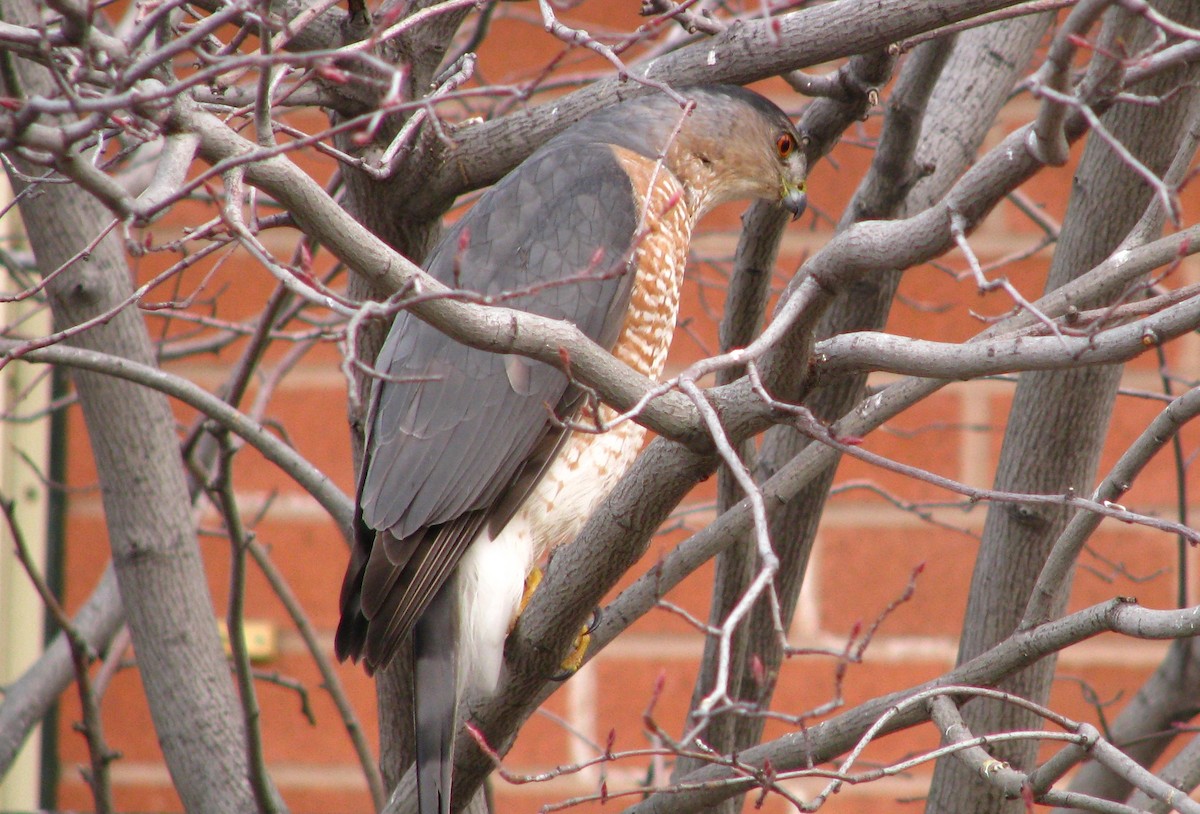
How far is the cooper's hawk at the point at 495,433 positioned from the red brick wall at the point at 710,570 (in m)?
0.77

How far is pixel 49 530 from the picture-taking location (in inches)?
133

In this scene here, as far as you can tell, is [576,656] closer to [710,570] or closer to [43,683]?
[43,683]

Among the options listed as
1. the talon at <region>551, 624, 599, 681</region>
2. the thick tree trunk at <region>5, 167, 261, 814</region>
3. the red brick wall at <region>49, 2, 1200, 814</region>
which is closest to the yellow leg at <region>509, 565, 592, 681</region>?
the talon at <region>551, 624, 599, 681</region>

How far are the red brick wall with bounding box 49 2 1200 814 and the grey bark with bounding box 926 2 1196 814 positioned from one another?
1084 mm

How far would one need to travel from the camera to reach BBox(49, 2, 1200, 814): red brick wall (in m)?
3.07

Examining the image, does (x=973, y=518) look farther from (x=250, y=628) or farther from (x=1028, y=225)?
(x=250, y=628)

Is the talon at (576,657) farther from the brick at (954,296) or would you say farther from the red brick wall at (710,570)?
the brick at (954,296)

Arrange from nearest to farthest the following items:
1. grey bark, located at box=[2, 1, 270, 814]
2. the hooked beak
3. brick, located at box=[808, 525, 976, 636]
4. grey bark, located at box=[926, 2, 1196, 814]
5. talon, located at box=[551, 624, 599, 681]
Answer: grey bark, located at box=[926, 2, 1196, 814]
grey bark, located at box=[2, 1, 270, 814]
talon, located at box=[551, 624, 599, 681]
the hooked beak
brick, located at box=[808, 525, 976, 636]

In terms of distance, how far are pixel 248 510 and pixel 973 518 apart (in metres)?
1.77

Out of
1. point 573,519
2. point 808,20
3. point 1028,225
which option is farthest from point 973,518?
point 808,20

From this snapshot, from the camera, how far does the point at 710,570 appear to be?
10.5 ft

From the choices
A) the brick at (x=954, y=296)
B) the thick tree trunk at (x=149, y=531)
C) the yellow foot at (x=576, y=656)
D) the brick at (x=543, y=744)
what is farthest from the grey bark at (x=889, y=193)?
the brick at (x=543, y=744)

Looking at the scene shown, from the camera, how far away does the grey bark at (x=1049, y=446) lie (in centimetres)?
179

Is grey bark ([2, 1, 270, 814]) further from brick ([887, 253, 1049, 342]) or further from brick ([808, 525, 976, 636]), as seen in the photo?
brick ([887, 253, 1049, 342])
